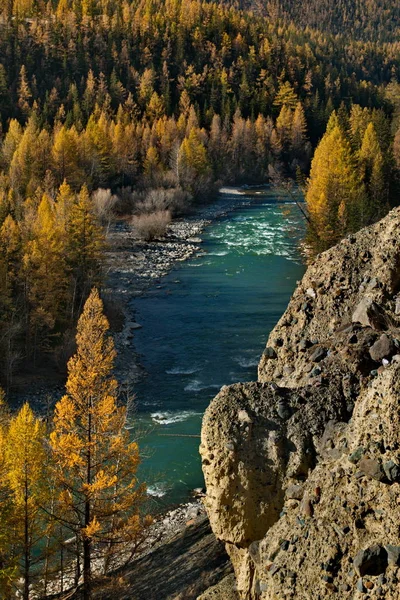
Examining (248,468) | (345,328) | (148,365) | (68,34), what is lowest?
(148,365)

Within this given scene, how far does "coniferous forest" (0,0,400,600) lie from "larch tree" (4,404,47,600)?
2.0 inches

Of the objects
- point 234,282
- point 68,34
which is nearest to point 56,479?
point 234,282

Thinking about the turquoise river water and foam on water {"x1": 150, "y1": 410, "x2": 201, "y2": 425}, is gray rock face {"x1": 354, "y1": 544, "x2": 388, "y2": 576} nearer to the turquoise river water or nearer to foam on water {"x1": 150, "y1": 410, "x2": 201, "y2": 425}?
the turquoise river water

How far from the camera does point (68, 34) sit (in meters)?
137

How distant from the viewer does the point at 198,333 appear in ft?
126

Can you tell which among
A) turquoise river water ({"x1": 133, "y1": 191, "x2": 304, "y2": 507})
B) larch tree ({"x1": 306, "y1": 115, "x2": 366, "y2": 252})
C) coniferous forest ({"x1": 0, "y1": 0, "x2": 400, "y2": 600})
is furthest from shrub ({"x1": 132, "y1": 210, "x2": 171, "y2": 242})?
larch tree ({"x1": 306, "y1": 115, "x2": 366, "y2": 252})

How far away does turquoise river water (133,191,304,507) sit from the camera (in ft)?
84.4

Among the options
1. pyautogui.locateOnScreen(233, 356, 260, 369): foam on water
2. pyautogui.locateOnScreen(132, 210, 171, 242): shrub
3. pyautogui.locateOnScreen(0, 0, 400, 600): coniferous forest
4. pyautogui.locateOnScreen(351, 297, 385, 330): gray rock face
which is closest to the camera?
pyautogui.locateOnScreen(351, 297, 385, 330): gray rock face

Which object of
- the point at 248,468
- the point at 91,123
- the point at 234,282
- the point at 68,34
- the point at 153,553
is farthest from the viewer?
the point at 68,34

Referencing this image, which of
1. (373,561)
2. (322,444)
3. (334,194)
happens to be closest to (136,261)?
(334,194)

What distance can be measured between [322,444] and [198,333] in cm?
3098

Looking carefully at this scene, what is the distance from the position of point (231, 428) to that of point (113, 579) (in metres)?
Answer: 13.0

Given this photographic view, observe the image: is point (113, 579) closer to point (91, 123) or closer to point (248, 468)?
point (248, 468)

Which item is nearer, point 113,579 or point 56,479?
point 56,479
